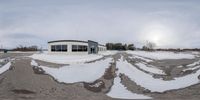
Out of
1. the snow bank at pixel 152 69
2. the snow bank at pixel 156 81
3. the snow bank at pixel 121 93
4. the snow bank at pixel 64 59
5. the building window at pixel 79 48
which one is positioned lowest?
the snow bank at pixel 121 93

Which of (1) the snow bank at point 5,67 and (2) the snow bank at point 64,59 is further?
(2) the snow bank at point 64,59

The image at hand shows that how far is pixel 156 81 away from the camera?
1647 inches

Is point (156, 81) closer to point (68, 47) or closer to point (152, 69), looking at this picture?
point (152, 69)

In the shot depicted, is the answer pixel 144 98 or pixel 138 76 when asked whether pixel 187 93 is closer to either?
pixel 144 98

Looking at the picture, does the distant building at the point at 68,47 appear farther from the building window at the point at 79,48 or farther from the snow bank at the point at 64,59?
the snow bank at the point at 64,59

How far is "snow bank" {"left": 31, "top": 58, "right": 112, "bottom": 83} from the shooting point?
4138cm

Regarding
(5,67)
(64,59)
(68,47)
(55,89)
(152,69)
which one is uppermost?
(68,47)

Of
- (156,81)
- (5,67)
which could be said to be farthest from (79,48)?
(156,81)

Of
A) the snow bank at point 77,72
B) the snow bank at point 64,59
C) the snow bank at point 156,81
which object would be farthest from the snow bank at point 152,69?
Answer: the snow bank at point 64,59

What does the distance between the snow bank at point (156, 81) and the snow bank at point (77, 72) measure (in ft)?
12.6

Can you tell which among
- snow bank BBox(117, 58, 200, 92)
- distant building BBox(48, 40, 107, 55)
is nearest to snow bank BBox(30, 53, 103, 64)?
distant building BBox(48, 40, 107, 55)

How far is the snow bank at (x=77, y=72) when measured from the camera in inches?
1629

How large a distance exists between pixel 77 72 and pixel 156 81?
1123 cm

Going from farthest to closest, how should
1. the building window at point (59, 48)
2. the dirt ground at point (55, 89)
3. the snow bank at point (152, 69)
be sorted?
the building window at point (59, 48)
the snow bank at point (152, 69)
the dirt ground at point (55, 89)
